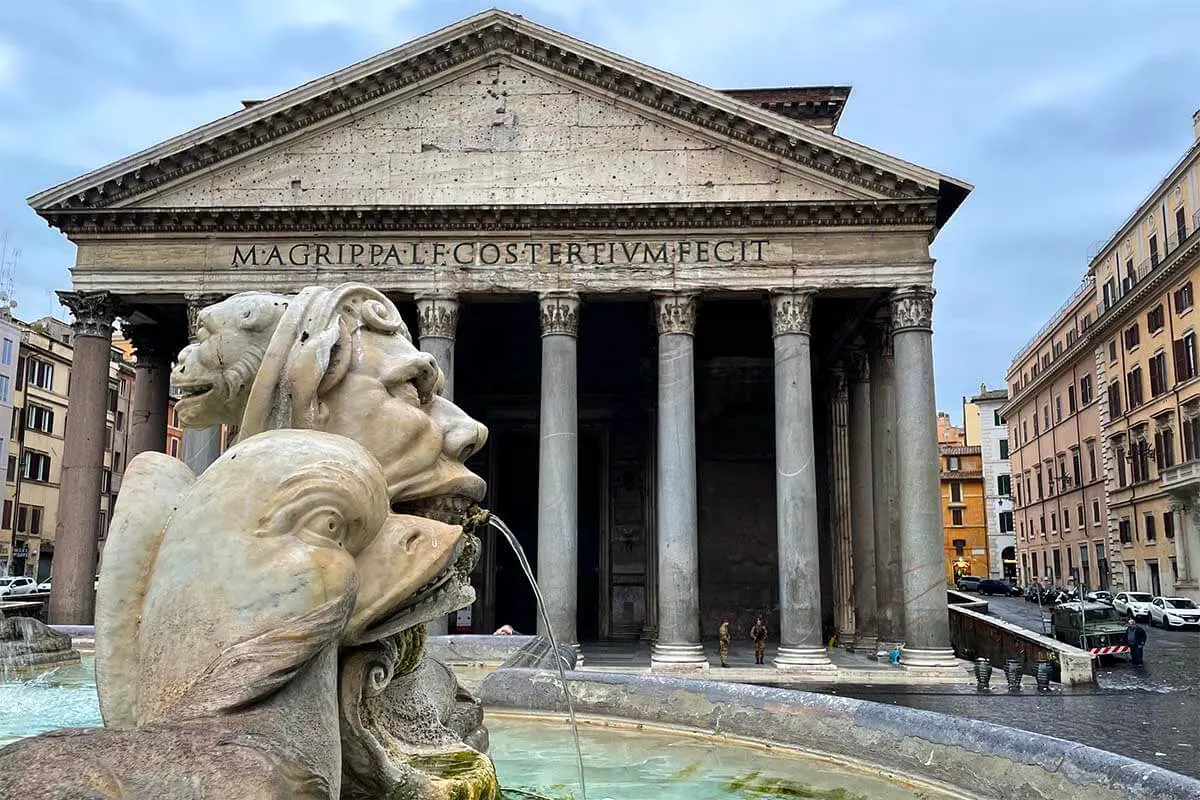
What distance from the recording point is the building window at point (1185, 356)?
32.1 m

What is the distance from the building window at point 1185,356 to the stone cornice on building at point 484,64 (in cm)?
1916

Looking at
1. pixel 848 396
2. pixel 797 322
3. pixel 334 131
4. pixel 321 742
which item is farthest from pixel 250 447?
pixel 848 396

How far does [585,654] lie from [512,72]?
11482 millimetres

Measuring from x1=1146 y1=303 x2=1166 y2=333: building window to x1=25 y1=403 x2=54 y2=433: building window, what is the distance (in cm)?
4398

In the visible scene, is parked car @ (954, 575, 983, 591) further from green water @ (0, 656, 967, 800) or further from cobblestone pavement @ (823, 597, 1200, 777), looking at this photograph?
green water @ (0, 656, 967, 800)

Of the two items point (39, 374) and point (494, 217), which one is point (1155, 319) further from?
point (39, 374)

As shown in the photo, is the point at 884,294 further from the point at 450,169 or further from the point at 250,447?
the point at 250,447

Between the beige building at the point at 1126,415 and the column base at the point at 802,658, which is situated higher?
the beige building at the point at 1126,415

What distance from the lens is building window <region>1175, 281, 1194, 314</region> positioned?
3203 cm

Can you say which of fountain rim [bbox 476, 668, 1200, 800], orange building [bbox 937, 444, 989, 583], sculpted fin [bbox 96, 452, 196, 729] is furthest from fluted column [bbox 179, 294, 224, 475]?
orange building [bbox 937, 444, 989, 583]

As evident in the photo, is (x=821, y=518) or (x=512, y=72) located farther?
(x=821, y=518)

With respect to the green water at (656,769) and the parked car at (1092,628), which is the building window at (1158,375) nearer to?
the parked car at (1092,628)

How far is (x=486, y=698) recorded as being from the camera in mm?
5230

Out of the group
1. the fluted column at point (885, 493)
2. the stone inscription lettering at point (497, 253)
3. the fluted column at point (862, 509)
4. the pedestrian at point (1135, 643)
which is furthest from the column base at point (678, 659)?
the pedestrian at point (1135, 643)
